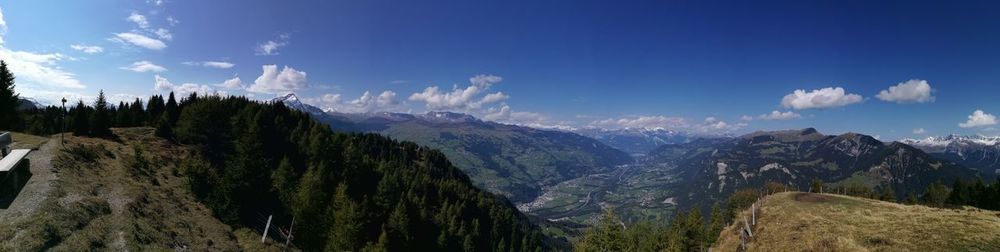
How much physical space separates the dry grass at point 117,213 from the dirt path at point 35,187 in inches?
24.2

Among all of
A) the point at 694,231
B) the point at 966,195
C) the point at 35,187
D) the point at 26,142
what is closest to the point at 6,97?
the point at 26,142

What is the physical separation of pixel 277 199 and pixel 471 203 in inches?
3797

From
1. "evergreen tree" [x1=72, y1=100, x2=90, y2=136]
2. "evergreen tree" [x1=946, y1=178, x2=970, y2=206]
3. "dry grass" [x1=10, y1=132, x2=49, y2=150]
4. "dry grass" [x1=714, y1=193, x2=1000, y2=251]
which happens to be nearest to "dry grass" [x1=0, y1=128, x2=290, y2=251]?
"dry grass" [x1=10, y1=132, x2=49, y2=150]

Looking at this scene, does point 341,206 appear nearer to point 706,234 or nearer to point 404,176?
point 706,234

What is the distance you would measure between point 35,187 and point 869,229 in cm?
8286

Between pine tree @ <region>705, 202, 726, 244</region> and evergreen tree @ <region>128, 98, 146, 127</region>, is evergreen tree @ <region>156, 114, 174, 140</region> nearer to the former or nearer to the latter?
evergreen tree @ <region>128, 98, 146, 127</region>

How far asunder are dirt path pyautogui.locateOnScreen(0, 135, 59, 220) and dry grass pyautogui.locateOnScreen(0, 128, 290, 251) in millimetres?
615

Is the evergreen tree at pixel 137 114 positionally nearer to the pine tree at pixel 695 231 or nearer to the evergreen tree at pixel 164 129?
the evergreen tree at pixel 164 129

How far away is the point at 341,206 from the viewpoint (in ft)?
199

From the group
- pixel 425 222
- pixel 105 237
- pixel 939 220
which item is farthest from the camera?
pixel 425 222

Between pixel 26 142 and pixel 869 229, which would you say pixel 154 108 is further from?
pixel 869 229

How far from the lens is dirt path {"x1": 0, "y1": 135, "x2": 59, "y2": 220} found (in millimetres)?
33594

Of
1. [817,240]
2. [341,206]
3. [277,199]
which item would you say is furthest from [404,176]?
[817,240]

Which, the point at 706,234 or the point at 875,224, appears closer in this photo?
the point at 875,224
